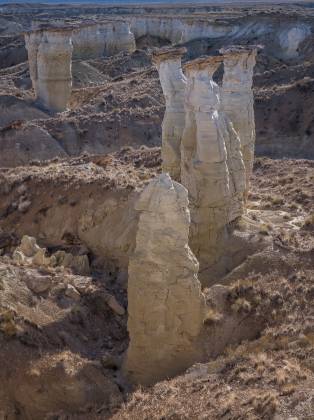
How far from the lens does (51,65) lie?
44.6 metres

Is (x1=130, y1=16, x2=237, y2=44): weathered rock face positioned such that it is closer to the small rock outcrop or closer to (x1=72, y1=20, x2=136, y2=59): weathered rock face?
(x1=72, y1=20, x2=136, y2=59): weathered rock face

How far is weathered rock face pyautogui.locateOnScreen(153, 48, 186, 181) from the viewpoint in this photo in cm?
2138

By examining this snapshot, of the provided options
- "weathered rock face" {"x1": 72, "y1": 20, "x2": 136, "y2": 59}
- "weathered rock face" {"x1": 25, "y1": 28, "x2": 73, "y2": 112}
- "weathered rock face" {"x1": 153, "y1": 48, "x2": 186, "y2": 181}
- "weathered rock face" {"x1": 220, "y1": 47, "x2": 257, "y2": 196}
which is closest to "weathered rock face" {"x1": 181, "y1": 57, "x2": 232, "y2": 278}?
"weathered rock face" {"x1": 153, "y1": 48, "x2": 186, "y2": 181}

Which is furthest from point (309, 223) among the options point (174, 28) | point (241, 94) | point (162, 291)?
point (174, 28)

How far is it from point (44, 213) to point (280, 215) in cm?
773

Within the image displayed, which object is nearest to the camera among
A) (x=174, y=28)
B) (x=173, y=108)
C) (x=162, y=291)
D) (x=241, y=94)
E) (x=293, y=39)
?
(x=162, y=291)

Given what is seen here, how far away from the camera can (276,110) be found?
44.2m

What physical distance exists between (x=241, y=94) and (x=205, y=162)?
450 cm

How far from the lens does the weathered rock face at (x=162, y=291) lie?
13.9 m

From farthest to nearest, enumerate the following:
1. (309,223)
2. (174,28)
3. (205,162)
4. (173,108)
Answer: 1. (174,28)
2. (173,108)
3. (309,223)
4. (205,162)

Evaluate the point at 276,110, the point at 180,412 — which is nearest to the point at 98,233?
the point at 180,412

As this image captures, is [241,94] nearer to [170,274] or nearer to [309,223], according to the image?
[309,223]

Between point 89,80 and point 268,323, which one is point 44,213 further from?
point 89,80

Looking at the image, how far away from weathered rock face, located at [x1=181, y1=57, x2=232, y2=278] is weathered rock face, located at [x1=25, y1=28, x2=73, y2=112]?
27065mm
